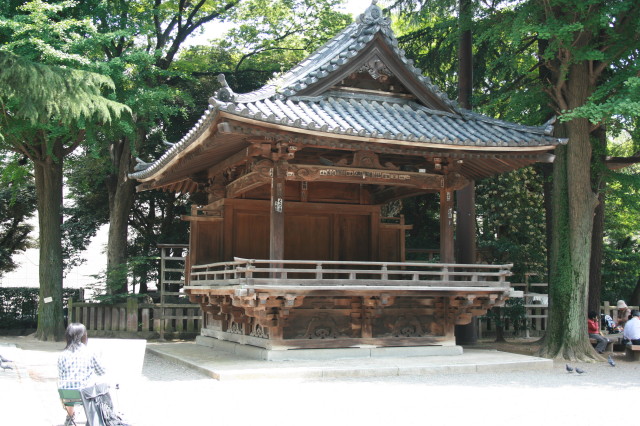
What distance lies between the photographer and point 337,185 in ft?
55.2

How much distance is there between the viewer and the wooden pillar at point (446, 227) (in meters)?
15.0

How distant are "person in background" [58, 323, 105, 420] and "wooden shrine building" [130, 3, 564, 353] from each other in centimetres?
559

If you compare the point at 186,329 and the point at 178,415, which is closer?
the point at 178,415

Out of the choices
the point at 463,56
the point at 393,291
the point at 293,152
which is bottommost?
the point at 393,291

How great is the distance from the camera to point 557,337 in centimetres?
1548

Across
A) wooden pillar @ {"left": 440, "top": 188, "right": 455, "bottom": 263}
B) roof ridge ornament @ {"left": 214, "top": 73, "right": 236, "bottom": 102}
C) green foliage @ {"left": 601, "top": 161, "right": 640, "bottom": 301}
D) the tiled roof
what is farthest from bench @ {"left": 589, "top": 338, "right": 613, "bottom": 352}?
roof ridge ornament @ {"left": 214, "top": 73, "right": 236, "bottom": 102}

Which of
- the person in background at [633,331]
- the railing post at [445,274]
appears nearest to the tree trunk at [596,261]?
the person in background at [633,331]

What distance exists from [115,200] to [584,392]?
17.4 metres

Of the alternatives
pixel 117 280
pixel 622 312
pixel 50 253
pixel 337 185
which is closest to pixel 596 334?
pixel 622 312

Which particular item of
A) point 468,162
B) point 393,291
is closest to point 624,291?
point 468,162

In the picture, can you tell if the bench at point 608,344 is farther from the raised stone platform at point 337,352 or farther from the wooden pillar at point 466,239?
the raised stone platform at point 337,352

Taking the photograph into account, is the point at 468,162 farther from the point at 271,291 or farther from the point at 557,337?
the point at 271,291

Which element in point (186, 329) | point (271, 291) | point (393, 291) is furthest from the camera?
point (186, 329)

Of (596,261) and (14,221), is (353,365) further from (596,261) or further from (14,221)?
(14,221)
